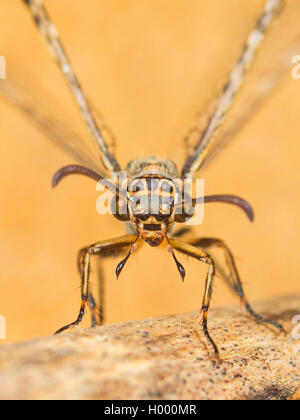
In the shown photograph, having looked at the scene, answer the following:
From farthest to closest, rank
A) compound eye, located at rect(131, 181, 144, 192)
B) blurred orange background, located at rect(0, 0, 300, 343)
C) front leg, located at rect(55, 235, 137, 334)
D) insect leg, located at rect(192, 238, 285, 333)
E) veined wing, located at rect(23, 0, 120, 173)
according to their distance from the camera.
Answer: blurred orange background, located at rect(0, 0, 300, 343)
insect leg, located at rect(192, 238, 285, 333)
veined wing, located at rect(23, 0, 120, 173)
compound eye, located at rect(131, 181, 144, 192)
front leg, located at rect(55, 235, 137, 334)

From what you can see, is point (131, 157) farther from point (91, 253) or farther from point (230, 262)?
point (91, 253)

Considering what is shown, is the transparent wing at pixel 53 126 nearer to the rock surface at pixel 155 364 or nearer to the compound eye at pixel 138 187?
the compound eye at pixel 138 187

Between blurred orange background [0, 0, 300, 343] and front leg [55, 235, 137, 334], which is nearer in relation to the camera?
front leg [55, 235, 137, 334]

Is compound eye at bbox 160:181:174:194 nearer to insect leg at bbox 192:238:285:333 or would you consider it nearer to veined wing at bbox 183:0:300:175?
veined wing at bbox 183:0:300:175

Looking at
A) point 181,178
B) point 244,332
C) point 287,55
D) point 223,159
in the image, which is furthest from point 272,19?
point 223,159

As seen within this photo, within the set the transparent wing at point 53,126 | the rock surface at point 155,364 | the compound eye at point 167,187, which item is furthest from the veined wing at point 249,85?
the rock surface at point 155,364

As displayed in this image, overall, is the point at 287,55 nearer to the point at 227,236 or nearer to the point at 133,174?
the point at 133,174

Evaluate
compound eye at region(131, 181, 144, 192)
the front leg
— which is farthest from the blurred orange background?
compound eye at region(131, 181, 144, 192)
